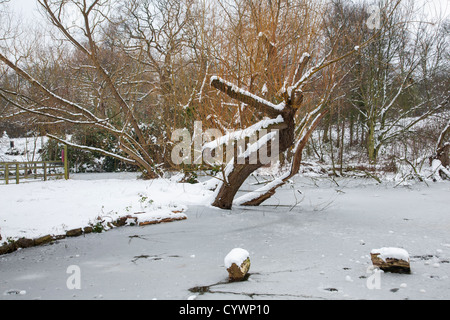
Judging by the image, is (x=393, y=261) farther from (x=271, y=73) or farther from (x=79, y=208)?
(x=79, y=208)

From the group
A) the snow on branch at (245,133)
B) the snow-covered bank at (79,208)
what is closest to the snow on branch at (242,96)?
the snow on branch at (245,133)

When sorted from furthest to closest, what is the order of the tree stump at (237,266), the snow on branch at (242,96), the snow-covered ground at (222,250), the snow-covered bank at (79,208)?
the snow on branch at (242,96), the snow-covered bank at (79,208), the tree stump at (237,266), the snow-covered ground at (222,250)

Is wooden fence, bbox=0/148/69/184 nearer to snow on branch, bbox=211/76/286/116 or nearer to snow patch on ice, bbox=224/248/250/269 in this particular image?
snow on branch, bbox=211/76/286/116

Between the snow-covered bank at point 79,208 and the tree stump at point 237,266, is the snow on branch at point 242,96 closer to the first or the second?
the snow-covered bank at point 79,208

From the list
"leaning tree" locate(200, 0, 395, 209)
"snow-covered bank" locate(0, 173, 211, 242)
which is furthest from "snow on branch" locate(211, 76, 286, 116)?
"snow-covered bank" locate(0, 173, 211, 242)

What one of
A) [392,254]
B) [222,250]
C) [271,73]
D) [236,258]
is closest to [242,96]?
[271,73]

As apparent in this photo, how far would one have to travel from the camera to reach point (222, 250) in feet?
13.0

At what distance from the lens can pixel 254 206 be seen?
7.17 m

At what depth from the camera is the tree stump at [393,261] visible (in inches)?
118

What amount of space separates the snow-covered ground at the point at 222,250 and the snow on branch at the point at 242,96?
1.86 meters

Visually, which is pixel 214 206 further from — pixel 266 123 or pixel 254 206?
pixel 266 123

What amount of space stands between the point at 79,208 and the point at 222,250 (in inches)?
134

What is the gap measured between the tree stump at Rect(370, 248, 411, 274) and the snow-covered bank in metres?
3.59

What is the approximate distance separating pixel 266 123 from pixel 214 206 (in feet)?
6.86
